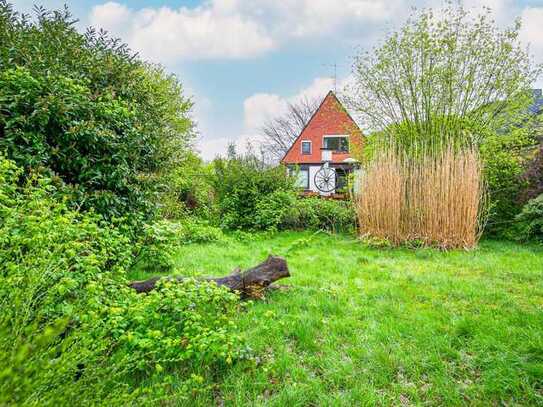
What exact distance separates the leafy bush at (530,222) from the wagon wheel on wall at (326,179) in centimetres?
795

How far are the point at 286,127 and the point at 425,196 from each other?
17060 millimetres

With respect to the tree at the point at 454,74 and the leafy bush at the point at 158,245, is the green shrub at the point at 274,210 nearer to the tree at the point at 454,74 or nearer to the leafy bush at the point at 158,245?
the tree at the point at 454,74

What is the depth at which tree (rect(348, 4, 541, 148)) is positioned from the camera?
6.32 metres

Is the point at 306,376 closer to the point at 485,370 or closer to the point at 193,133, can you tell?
the point at 485,370

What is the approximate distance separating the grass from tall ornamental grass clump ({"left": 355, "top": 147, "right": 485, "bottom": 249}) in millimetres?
1402

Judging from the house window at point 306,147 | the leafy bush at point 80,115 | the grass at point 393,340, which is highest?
the house window at point 306,147

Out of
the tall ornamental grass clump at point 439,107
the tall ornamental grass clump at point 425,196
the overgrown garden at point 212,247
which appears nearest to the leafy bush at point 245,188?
the overgrown garden at point 212,247

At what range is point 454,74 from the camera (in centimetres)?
639

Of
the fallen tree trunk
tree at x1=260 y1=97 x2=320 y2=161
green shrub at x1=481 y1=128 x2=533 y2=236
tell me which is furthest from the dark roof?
tree at x1=260 y1=97 x2=320 y2=161

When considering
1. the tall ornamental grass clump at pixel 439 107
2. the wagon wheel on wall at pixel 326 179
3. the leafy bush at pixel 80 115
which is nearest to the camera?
the leafy bush at pixel 80 115

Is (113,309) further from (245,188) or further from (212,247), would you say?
(245,188)

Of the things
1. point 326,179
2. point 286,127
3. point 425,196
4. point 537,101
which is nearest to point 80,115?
point 425,196

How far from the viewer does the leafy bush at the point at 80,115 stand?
7.50 feet

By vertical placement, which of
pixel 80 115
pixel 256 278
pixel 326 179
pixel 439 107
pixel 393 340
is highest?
pixel 439 107
